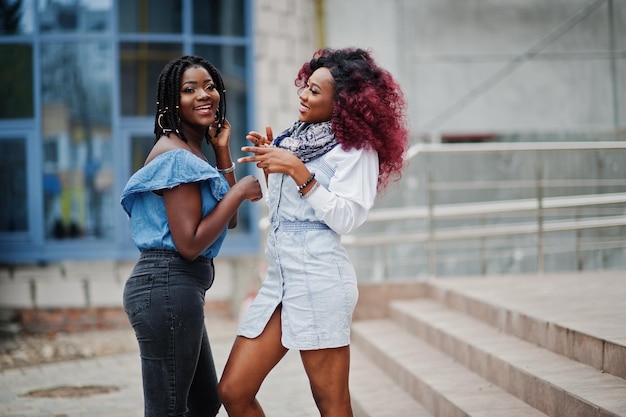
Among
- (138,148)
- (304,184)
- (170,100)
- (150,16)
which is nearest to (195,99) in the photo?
(170,100)

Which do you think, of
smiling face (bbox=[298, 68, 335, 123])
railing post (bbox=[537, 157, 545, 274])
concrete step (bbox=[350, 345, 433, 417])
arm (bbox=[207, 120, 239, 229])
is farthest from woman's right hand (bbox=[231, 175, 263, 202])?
railing post (bbox=[537, 157, 545, 274])

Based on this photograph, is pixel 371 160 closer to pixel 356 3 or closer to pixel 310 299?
pixel 310 299

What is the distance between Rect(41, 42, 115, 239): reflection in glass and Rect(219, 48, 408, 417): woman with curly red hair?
7.35 m

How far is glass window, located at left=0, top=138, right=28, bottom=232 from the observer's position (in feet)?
35.1

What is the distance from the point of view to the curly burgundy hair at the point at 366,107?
12.0ft

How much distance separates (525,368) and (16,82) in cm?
767

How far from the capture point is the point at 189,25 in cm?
1083

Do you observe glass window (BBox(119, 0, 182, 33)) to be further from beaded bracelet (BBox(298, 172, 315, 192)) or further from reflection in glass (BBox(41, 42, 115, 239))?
beaded bracelet (BBox(298, 172, 315, 192))

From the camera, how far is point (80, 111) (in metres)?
10.8

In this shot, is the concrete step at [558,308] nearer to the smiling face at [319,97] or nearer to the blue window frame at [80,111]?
the smiling face at [319,97]

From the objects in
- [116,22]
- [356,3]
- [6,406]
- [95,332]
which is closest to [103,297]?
[95,332]

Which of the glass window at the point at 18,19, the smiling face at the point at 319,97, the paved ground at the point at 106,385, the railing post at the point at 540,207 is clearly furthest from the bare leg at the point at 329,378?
the glass window at the point at 18,19

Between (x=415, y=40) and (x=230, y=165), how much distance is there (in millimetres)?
8233

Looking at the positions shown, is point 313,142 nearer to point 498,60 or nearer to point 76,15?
point 76,15
